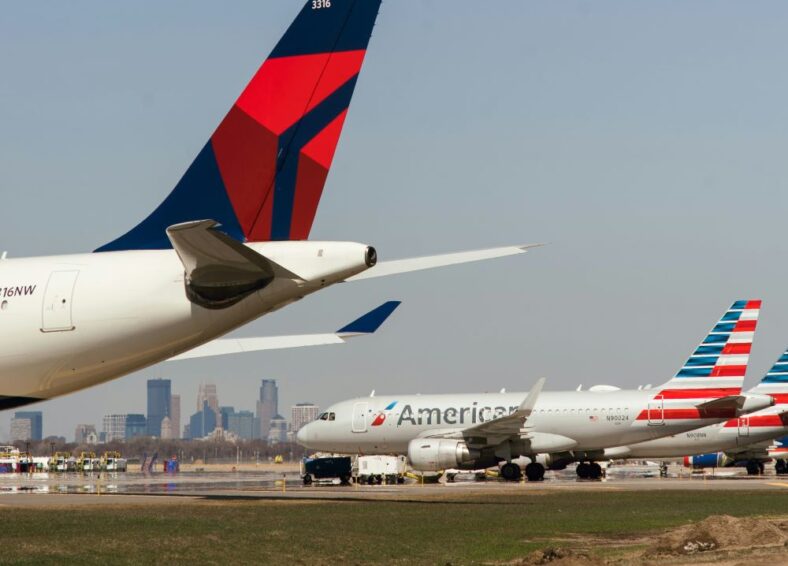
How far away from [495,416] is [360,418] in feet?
18.7

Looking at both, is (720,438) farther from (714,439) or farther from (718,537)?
(718,537)

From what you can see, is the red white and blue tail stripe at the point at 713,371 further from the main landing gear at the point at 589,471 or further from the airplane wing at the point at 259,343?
the airplane wing at the point at 259,343

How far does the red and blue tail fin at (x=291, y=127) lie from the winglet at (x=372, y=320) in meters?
9.80

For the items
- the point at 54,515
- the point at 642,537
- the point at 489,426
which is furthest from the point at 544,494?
the point at 54,515

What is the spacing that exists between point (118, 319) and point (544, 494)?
19.2m

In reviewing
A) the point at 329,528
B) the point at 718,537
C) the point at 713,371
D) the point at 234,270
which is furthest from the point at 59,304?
the point at 713,371

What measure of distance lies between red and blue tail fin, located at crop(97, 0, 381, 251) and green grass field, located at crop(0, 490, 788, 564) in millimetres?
4845

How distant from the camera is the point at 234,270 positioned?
18.2m

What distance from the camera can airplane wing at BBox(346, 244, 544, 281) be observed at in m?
18.0

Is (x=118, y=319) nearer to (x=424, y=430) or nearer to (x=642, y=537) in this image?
(x=642, y=537)

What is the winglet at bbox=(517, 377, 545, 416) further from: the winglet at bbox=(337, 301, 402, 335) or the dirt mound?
the dirt mound

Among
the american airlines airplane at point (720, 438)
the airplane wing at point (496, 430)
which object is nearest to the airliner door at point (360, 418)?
the airplane wing at point (496, 430)

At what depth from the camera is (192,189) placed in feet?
67.8

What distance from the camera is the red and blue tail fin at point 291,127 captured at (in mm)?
19344
